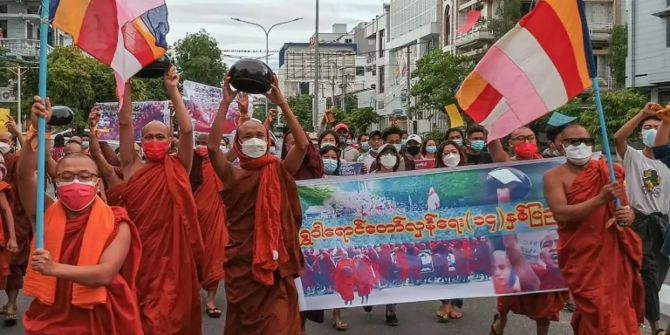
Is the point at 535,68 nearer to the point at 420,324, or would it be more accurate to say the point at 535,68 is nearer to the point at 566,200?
the point at 566,200

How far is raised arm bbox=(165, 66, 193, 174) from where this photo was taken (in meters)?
5.13

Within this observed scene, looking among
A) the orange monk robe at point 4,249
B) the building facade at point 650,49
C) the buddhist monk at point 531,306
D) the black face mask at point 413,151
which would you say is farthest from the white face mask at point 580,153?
the building facade at point 650,49

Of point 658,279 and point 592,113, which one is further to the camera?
point 592,113

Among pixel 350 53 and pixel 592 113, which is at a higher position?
pixel 350 53

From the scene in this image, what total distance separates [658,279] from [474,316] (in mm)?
1776

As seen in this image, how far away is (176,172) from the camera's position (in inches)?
214

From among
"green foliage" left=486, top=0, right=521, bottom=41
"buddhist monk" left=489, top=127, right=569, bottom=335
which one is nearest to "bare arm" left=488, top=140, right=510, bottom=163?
"buddhist monk" left=489, top=127, right=569, bottom=335

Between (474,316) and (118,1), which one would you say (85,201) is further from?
(474,316)

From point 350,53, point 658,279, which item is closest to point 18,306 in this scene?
point 658,279

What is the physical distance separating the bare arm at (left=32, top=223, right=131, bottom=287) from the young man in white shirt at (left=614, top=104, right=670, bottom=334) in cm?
388

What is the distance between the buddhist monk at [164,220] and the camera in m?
5.21

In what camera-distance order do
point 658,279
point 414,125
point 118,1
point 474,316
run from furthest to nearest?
point 414,125, point 474,316, point 658,279, point 118,1

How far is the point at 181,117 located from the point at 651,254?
3.71m

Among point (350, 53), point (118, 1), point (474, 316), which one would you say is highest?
point (350, 53)
